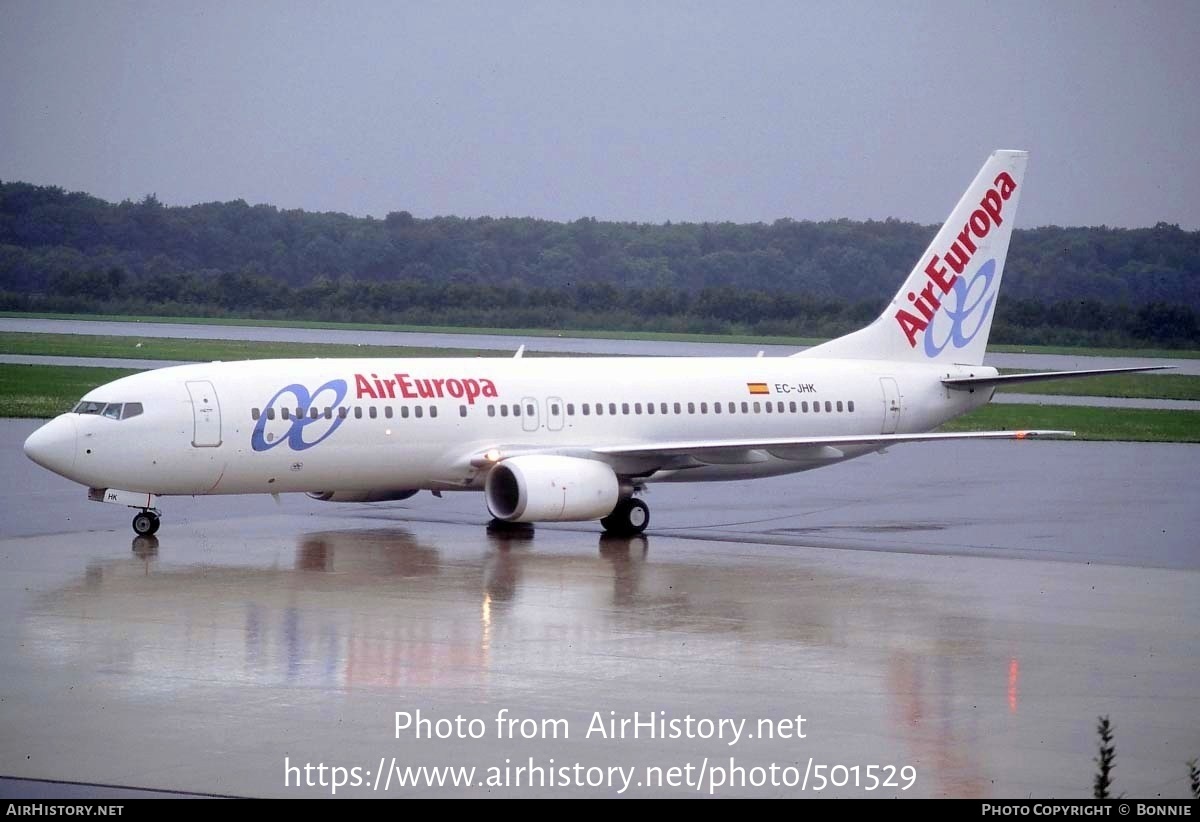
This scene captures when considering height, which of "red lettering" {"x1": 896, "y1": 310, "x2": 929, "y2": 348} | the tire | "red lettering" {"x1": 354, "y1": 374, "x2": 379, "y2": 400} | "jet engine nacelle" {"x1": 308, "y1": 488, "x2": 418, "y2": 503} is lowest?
the tire

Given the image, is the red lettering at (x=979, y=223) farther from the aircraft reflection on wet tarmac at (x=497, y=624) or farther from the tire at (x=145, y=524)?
the tire at (x=145, y=524)

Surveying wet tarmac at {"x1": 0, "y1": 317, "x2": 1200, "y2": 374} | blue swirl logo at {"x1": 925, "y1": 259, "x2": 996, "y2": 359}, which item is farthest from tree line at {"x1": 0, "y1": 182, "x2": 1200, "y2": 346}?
blue swirl logo at {"x1": 925, "y1": 259, "x2": 996, "y2": 359}

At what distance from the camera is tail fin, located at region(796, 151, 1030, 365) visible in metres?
35.4

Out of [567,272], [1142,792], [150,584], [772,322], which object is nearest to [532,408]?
[150,584]

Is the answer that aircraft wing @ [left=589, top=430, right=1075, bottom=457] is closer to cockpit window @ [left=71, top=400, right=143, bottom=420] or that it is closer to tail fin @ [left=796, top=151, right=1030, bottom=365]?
tail fin @ [left=796, top=151, right=1030, bottom=365]

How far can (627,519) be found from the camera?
30609 mm

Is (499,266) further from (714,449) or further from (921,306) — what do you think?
(714,449)

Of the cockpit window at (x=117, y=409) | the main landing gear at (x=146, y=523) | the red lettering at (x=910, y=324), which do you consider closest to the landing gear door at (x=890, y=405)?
the red lettering at (x=910, y=324)

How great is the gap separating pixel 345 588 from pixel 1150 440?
→ 31.5 m

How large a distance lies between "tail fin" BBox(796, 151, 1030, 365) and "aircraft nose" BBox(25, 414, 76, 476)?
14.9 metres

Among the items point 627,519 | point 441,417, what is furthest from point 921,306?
point 441,417

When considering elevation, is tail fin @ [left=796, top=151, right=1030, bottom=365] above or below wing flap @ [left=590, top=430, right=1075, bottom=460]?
above

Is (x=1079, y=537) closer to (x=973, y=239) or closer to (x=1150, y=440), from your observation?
(x=973, y=239)

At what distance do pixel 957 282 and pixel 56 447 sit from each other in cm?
1799
